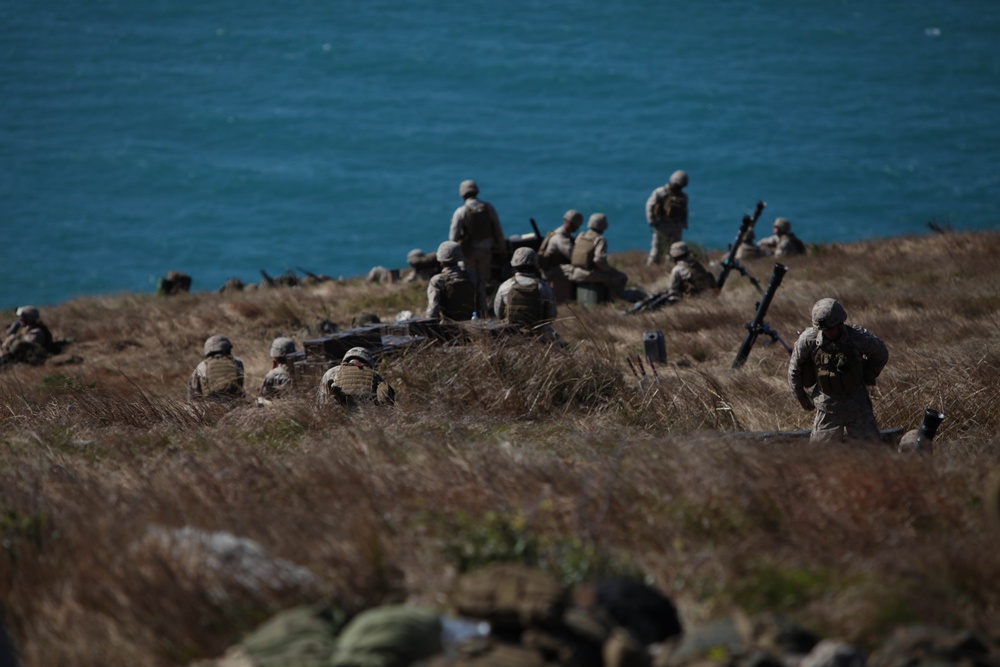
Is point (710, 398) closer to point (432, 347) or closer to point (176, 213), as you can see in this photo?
point (432, 347)

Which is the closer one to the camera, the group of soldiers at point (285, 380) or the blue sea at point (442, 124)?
the group of soldiers at point (285, 380)

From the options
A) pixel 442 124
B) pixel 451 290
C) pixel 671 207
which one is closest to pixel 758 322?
pixel 451 290

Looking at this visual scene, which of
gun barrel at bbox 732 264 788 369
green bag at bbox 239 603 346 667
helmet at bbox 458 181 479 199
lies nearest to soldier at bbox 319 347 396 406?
gun barrel at bbox 732 264 788 369

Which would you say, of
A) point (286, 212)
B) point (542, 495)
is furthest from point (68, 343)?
point (286, 212)

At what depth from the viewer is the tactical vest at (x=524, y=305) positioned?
1136cm

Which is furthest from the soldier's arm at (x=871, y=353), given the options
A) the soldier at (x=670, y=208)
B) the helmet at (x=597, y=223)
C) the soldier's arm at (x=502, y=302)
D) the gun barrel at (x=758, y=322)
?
the soldier at (x=670, y=208)

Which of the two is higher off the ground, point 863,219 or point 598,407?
point 598,407

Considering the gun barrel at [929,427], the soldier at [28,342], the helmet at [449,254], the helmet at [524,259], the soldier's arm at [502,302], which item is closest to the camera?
the gun barrel at [929,427]

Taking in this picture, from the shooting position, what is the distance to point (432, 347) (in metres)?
10.5

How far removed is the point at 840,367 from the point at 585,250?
336 inches

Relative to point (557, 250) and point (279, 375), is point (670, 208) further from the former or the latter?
point (279, 375)

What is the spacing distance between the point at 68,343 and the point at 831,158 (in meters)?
68.0

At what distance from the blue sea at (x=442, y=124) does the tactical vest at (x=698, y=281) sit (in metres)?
42.6

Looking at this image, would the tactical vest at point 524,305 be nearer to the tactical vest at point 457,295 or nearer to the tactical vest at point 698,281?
the tactical vest at point 457,295
